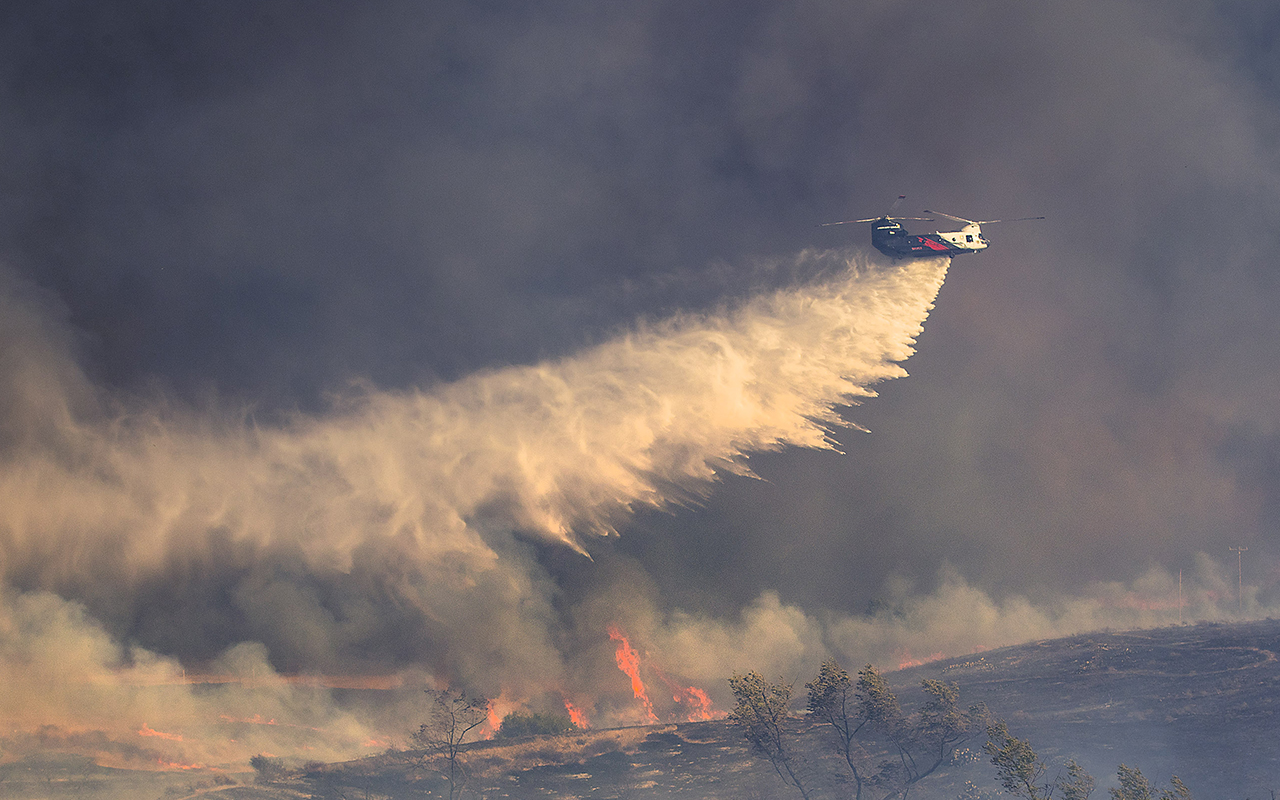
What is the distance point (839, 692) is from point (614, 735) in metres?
47.8

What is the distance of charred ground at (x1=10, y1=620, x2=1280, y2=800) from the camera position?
9419cm

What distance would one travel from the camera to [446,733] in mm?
97875

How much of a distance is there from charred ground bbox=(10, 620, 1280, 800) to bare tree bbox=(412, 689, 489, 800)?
5.76 ft

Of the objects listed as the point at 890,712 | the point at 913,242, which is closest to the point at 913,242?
the point at 913,242

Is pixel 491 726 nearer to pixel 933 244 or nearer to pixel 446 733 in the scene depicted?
pixel 446 733

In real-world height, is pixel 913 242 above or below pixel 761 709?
above

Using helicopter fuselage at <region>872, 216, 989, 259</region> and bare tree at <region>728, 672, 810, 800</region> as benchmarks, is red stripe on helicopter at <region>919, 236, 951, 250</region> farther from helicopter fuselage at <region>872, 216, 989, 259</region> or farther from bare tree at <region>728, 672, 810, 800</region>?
bare tree at <region>728, 672, 810, 800</region>

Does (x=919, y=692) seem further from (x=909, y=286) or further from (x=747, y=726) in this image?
(x=909, y=286)

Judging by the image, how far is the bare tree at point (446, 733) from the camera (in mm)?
95875

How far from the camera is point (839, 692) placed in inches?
2916

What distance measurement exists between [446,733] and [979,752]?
2644 inches

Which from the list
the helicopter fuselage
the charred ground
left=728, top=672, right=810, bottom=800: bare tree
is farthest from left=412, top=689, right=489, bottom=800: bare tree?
the helicopter fuselage

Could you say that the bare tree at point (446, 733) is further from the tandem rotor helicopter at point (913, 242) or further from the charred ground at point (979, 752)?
the tandem rotor helicopter at point (913, 242)

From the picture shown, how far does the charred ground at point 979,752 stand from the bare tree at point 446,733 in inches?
69.1
